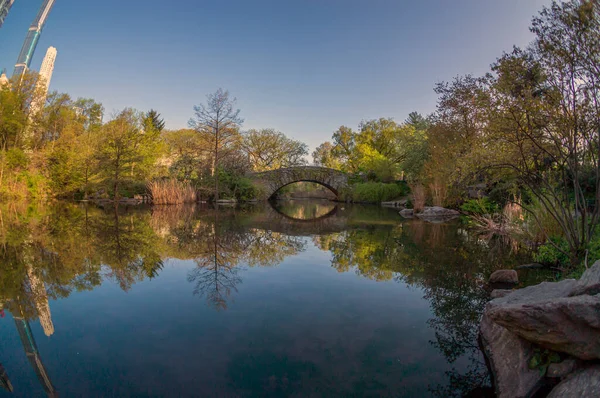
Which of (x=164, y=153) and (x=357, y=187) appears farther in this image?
(x=164, y=153)

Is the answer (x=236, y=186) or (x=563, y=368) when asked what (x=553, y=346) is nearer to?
(x=563, y=368)

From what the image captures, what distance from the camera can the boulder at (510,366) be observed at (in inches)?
89.3

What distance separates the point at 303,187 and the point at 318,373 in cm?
4958

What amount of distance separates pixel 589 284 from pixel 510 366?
799mm

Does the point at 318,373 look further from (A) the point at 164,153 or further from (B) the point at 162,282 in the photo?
(A) the point at 164,153

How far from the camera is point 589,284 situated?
242cm

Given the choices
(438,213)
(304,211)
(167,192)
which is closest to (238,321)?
(438,213)

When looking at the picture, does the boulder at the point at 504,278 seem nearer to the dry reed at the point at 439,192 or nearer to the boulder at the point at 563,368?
the boulder at the point at 563,368

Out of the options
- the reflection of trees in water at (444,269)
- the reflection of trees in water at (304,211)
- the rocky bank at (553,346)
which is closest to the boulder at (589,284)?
the rocky bank at (553,346)

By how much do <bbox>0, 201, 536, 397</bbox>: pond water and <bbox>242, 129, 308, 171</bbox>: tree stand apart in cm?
3942

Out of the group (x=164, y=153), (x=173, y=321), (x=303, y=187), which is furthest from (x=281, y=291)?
(x=303, y=187)

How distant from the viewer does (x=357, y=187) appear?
29.7 metres

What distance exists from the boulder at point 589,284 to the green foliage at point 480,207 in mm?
12125

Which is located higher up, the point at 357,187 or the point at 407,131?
the point at 407,131
